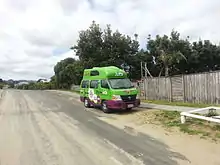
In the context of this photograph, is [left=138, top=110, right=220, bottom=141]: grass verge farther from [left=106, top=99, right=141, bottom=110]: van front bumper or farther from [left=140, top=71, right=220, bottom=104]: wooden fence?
[left=140, top=71, right=220, bottom=104]: wooden fence

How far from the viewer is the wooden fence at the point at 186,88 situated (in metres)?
17.0

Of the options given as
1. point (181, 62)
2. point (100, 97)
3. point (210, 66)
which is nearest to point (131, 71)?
point (181, 62)

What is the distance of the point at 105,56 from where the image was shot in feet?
115

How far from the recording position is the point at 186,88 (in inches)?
764

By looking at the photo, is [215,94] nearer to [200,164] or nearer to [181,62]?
[200,164]

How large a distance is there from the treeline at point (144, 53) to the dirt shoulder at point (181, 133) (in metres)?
20.6

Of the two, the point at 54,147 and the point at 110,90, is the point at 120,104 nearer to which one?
the point at 110,90

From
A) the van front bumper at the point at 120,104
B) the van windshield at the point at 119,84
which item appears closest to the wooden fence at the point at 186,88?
the van windshield at the point at 119,84

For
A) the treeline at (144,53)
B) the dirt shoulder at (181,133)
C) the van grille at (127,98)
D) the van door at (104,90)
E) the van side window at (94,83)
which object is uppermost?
the treeline at (144,53)

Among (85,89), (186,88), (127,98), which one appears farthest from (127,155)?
(85,89)

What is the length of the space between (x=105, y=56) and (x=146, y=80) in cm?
1138

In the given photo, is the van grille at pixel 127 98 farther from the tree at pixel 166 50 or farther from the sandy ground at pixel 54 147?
the tree at pixel 166 50

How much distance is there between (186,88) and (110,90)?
544 cm

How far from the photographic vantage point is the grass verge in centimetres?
982
